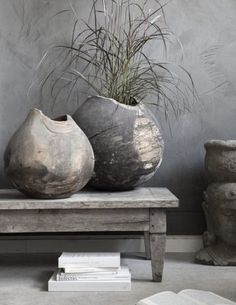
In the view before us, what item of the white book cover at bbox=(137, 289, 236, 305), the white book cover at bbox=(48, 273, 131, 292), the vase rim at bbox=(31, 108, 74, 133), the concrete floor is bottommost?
the concrete floor

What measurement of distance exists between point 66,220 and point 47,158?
25 centimetres

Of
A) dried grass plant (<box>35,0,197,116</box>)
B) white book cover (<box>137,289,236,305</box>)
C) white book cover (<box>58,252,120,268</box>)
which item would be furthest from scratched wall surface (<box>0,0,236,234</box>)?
white book cover (<box>137,289,236,305</box>)

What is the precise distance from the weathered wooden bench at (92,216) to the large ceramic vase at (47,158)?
56mm

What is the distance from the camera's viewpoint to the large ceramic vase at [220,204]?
216cm

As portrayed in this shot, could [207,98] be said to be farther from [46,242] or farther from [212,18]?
[46,242]

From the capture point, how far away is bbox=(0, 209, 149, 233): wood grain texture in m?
1.92

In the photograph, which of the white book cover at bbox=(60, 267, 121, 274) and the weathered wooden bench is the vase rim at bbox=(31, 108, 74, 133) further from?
the white book cover at bbox=(60, 267, 121, 274)

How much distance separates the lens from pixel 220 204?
2.19 meters

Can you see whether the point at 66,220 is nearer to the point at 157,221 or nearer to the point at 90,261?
the point at 90,261

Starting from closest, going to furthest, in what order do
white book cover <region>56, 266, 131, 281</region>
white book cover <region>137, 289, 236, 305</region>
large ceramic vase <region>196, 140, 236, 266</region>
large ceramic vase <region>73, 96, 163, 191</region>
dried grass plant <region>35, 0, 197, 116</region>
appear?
white book cover <region>137, 289, 236, 305</region>
white book cover <region>56, 266, 131, 281</region>
large ceramic vase <region>73, 96, 163, 191</region>
large ceramic vase <region>196, 140, 236, 266</region>
dried grass plant <region>35, 0, 197, 116</region>

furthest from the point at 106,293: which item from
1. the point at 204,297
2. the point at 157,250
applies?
the point at 204,297

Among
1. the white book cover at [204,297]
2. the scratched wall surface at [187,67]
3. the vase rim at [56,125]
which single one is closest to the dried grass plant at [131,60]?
the scratched wall surface at [187,67]

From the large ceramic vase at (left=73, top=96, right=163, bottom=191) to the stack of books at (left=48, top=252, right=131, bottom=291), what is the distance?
341 millimetres

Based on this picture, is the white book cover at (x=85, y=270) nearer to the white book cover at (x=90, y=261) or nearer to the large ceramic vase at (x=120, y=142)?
the white book cover at (x=90, y=261)
